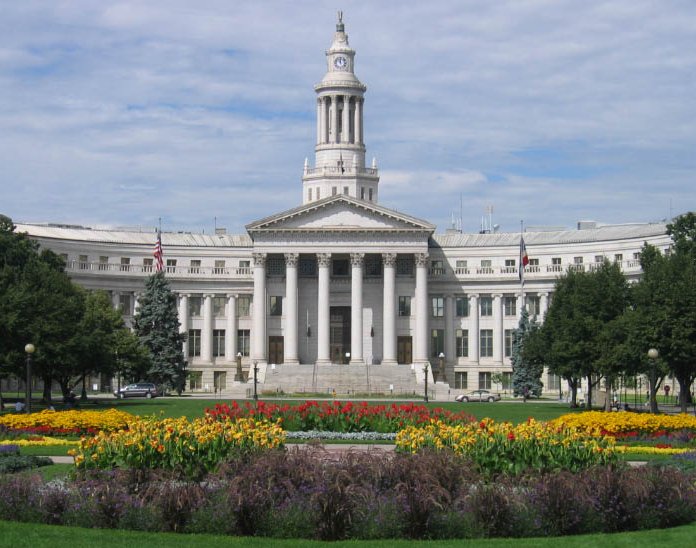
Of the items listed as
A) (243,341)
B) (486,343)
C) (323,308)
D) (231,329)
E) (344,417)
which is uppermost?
(323,308)

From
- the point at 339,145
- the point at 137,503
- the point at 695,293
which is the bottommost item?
the point at 137,503

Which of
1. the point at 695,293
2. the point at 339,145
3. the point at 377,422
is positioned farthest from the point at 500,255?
the point at 377,422

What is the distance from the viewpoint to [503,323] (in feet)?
407

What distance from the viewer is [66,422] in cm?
4600

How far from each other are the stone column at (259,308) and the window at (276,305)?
112 inches

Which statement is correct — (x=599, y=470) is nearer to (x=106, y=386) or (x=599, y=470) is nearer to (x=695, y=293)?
(x=695, y=293)

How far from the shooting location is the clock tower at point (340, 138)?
417 ft

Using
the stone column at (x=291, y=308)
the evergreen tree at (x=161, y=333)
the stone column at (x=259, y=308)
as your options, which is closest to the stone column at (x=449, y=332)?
the stone column at (x=291, y=308)

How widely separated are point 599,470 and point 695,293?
4005cm

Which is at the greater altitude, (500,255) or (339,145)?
(339,145)

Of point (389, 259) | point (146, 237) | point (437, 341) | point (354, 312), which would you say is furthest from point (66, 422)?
point (146, 237)

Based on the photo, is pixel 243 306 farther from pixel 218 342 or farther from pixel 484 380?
pixel 484 380

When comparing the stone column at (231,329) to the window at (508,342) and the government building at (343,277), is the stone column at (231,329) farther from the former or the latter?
the window at (508,342)

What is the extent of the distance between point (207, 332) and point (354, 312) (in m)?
17.0
